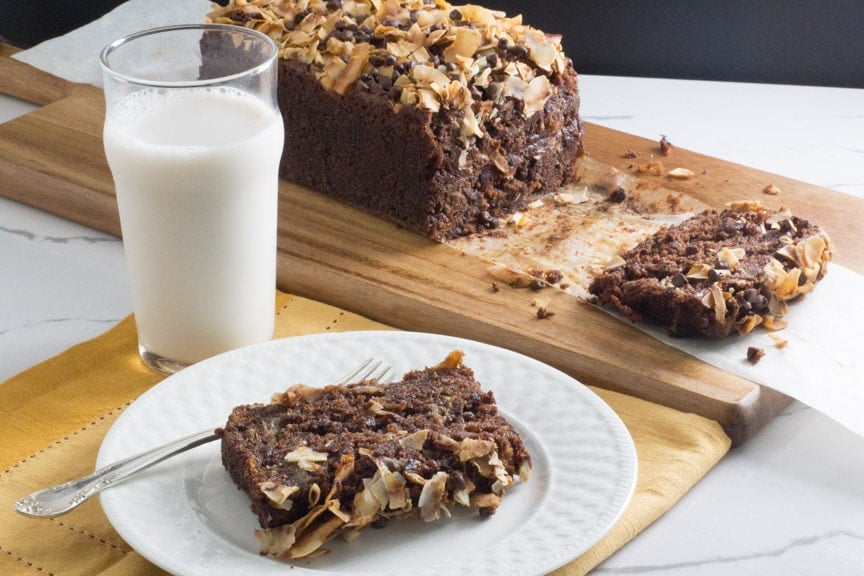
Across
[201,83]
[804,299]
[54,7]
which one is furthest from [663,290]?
[54,7]

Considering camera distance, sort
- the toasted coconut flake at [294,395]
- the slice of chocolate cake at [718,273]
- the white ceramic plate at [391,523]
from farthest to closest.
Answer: the slice of chocolate cake at [718,273] → the toasted coconut flake at [294,395] → the white ceramic plate at [391,523]

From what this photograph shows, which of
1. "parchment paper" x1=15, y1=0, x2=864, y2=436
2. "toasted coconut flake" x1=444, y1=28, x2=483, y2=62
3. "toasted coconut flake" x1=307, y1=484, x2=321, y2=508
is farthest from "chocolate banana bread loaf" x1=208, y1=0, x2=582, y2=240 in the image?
"toasted coconut flake" x1=307, y1=484, x2=321, y2=508

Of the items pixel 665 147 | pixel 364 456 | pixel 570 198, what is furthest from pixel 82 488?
pixel 665 147

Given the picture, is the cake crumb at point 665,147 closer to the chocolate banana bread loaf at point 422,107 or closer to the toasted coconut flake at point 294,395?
the chocolate banana bread loaf at point 422,107

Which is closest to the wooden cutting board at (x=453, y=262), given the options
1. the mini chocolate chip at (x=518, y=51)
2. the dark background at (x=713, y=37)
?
the mini chocolate chip at (x=518, y=51)

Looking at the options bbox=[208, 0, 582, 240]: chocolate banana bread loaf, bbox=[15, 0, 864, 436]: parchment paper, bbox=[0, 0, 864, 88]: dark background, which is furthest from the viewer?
bbox=[0, 0, 864, 88]: dark background

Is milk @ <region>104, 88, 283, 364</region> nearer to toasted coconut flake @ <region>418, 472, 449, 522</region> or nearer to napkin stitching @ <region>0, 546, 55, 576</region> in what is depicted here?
Answer: napkin stitching @ <region>0, 546, 55, 576</region>

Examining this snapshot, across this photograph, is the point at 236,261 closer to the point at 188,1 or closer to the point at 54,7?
the point at 188,1
